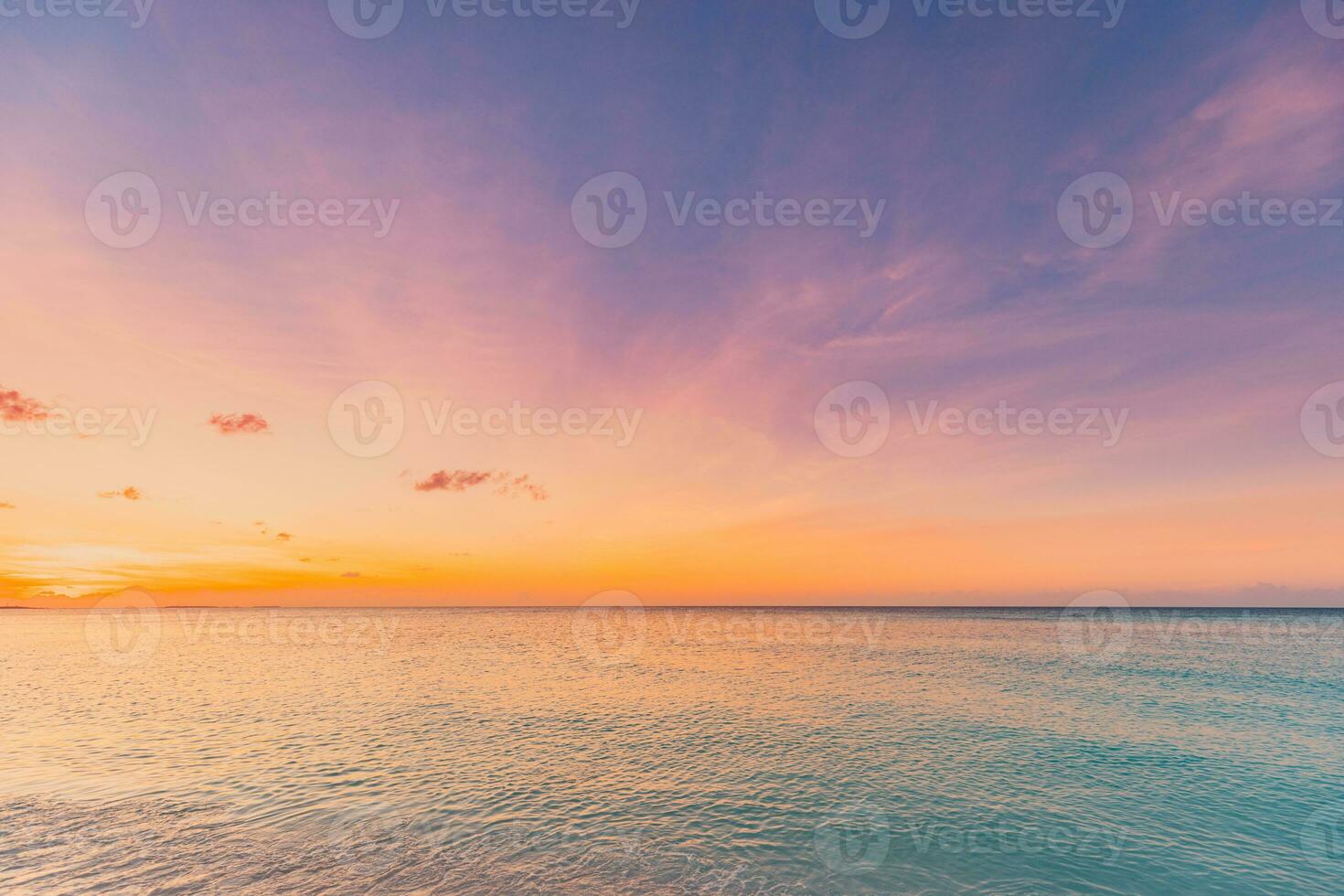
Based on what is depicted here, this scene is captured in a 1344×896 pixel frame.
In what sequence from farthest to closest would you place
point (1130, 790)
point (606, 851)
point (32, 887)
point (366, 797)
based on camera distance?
point (1130, 790), point (366, 797), point (606, 851), point (32, 887)

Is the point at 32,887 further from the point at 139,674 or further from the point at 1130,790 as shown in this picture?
the point at 139,674

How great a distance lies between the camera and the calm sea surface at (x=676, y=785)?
18.6 meters

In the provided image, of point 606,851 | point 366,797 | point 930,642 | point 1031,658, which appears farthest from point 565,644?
point 606,851

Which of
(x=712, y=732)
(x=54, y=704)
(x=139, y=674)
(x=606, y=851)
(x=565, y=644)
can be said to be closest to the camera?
(x=606, y=851)

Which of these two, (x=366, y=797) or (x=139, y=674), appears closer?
(x=366, y=797)

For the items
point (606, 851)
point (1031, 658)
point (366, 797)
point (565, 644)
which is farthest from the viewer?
point (565, 644)

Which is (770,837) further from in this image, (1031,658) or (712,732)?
(1031,658)

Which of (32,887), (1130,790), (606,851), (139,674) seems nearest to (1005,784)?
(1130,790)

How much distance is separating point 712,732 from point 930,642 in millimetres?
80828

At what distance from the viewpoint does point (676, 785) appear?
86.1 feet

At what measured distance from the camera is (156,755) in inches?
1238

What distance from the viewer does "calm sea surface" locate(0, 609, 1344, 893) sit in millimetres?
18562

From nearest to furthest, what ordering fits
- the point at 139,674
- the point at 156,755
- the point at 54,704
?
the point at 156,755 < the point at 54,704 < the point at 139,674

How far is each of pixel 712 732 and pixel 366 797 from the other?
19.3 metres
